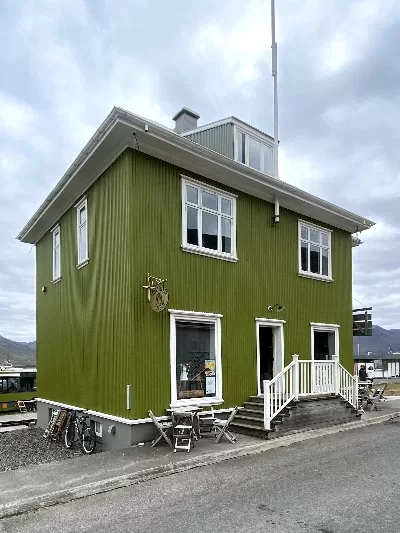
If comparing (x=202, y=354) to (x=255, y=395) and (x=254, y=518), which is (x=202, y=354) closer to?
(x=255, y=395)

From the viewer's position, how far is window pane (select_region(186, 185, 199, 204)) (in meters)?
11.1

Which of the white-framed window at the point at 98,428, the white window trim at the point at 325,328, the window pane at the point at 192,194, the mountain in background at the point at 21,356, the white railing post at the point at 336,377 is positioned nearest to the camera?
the white-framed window at the point at 98,428

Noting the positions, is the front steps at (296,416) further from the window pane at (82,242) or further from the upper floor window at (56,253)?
the upper floor window at (56,253)

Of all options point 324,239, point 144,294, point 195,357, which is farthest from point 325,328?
point 144,294

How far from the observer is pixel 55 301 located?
14555 millimetres

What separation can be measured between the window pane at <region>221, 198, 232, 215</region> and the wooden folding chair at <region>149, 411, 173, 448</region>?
5.27 metres

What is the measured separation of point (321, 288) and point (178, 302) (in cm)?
601

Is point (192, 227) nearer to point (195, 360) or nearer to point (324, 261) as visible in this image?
point (195, 360)

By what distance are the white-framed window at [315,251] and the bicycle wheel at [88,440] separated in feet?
24.1

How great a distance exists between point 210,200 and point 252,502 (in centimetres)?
729

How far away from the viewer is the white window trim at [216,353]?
10203mm

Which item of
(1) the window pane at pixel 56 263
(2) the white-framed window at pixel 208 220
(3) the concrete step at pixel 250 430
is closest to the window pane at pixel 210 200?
(2) the white-framed window at pixel 208 220

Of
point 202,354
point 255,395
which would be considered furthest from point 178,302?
point 255,395

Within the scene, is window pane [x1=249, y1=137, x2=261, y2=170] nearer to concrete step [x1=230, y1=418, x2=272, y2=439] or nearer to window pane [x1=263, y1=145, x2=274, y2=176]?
window pane [x1=263, y1=145, x2=274, y2=176]
